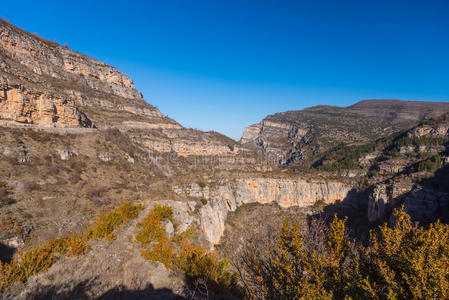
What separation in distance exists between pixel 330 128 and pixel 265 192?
84.6 metres

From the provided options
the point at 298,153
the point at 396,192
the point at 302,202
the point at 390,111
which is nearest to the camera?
the point at 396,192

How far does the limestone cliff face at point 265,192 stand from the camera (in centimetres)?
3597

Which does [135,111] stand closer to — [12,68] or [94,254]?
[12,68]

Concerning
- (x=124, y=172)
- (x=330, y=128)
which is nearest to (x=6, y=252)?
(x=124, y=172)

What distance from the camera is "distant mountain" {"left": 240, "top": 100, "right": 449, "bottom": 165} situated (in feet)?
328

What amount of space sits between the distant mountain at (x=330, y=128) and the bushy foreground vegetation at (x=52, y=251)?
9719cm

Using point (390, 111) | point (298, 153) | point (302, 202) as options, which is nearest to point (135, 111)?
point (302, 202)

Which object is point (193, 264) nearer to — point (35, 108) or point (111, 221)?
point (111, 221)

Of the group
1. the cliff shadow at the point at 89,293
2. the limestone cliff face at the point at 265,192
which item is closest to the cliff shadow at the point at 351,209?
the limestone cliff face at the point at 265,192

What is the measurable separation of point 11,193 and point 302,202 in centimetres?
5437

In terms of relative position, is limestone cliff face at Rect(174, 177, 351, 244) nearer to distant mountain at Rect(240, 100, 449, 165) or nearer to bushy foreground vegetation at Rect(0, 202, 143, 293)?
bushy foreground vegetation at Rect(0, 202, 143, 293)

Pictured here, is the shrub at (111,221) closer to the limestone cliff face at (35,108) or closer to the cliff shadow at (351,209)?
the limestone cliff face at (35,108)

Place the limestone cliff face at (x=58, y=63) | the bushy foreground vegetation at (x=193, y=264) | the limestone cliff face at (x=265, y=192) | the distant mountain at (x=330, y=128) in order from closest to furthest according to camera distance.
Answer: the bushy foreground vegetation at (x=193, y=264)
the limestone cliff face at (x=265, y=192)
the limestone cliff face at (x=58, y=63)
the distant mountain at (x=330, y=128)

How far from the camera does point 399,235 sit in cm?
589
